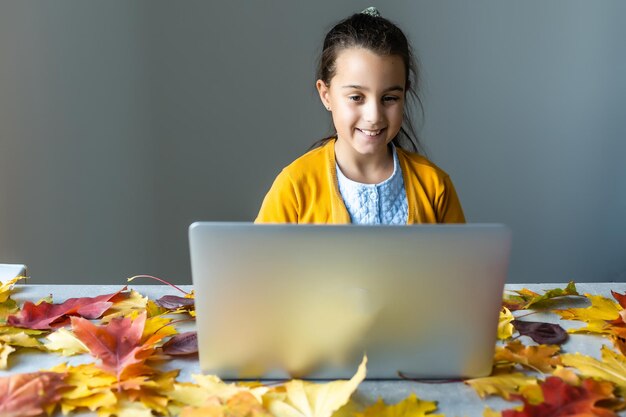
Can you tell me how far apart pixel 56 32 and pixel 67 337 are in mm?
1982

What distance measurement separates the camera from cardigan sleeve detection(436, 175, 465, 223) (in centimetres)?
178

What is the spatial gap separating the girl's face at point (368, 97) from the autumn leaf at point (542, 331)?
500 millimetres

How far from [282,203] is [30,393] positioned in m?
0.82

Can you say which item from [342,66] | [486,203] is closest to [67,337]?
[342,66]

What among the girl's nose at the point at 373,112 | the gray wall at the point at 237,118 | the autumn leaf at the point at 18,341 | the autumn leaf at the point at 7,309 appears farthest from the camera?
the gray wall at the point at 237,118

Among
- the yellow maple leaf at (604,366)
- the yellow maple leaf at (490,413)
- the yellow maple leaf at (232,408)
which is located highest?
the yellow maple leaf at (232,408)

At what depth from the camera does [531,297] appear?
4.56 ft

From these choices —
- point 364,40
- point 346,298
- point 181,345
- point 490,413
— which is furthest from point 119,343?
point 364,40

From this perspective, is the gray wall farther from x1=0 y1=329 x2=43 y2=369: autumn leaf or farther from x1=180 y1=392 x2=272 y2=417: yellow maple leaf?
x1=180 y1=392 x2=272 y2=417: yellow maple leaf

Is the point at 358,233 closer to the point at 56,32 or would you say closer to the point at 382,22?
the point at 382,22

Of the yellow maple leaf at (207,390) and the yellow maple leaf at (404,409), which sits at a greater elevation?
the yellow maple leaf at (207,390)

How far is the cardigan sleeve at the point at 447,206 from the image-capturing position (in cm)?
178

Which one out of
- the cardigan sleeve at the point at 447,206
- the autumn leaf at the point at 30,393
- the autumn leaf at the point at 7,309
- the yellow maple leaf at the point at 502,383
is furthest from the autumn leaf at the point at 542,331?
the autumn leaf at the point at 7,309

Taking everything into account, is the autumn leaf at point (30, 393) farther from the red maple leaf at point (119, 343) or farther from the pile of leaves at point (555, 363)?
the pile of leaves at point (555, 363)
